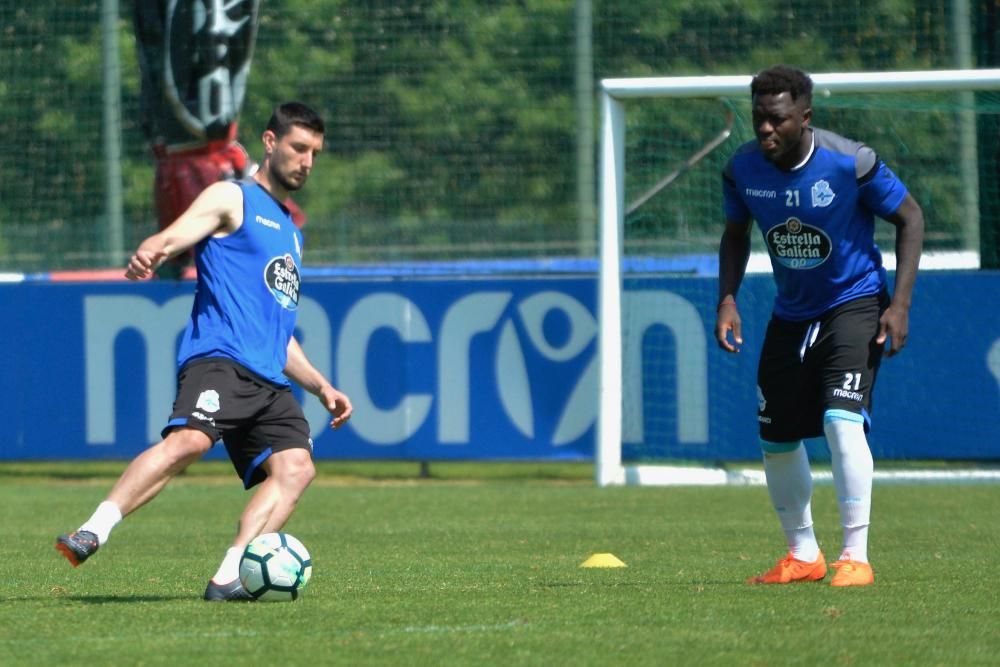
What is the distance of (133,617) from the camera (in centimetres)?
592

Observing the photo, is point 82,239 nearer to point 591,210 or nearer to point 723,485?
point 591,210

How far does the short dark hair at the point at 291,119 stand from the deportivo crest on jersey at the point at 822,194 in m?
1.98

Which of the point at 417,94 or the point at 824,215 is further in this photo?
the point at 417,94

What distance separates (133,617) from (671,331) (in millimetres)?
7758

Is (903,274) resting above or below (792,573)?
above

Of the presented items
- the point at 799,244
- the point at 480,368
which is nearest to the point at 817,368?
the point at 799,244

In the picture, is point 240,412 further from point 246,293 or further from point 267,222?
point 267,222

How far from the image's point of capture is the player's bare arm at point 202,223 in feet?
19.7

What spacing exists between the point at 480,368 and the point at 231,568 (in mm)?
7160

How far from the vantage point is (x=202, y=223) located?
20.7ft

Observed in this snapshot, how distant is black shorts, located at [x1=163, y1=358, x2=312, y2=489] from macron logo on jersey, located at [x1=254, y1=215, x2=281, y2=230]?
1.82 feet

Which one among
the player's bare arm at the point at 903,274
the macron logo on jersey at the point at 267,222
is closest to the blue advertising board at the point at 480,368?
the player's bare arm at the point at 903,274

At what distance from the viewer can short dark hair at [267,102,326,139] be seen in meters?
6.44

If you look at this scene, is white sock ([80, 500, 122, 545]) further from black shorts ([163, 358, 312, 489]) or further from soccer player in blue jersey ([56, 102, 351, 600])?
black shorts ([163, 358, 312, 489])
